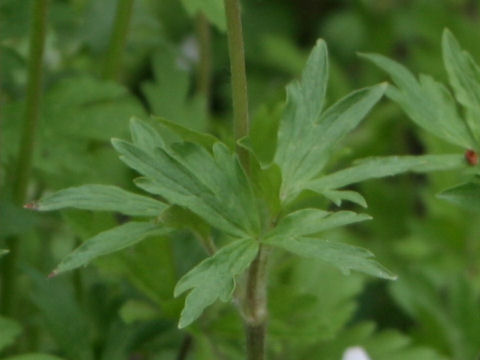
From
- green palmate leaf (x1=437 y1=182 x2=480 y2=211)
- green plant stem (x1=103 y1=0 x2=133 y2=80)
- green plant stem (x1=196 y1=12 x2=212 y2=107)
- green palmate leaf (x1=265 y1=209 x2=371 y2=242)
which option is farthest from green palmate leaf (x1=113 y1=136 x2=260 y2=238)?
green plant stem (x1=196 y1=12 x2=212 y2=107)

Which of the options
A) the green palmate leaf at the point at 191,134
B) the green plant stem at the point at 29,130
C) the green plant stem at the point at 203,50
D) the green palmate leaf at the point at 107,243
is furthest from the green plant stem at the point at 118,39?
the green palmate leaf at the point at 107,243

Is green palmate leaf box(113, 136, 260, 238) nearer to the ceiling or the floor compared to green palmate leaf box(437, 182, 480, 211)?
nearer to the ceiling

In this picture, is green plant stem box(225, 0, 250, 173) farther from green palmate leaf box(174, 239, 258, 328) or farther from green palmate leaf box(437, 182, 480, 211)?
green palmate leaf box(437, 182, 480, 211)

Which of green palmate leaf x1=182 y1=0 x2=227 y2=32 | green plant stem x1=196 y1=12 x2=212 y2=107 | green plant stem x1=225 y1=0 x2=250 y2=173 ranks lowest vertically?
green plant stem x1=196 y1=12 x2=212 y2=107

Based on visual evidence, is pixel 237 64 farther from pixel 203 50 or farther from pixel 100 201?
pixel 203 50

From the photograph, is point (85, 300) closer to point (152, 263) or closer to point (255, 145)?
point (152, 263)

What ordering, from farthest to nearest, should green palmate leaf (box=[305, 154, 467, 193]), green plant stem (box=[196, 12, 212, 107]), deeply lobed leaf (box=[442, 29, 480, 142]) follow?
green plant stem (box=[196, 12, 212, 107]) < deeply lobed leaf (box=[442, 29, 480, 142]) < green palmate leaf (box=[305, 154, 467, 193])

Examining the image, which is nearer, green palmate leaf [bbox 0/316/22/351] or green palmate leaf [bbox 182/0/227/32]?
green palmate leaf [bbox 0/316/22/351]
